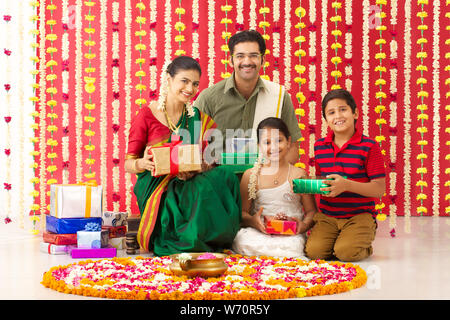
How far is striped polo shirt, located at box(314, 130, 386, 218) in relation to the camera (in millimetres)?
3248

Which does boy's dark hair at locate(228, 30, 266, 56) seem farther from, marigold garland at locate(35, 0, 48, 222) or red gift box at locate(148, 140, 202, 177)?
marigold garland at locate(35, 0, 48, 222)

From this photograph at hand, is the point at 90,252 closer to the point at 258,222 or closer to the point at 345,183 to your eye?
the point at 258,222

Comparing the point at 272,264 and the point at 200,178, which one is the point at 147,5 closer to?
the point at 200,178

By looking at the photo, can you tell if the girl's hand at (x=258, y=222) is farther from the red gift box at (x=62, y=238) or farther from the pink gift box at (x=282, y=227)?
the red gift box at (x=62, y=238)

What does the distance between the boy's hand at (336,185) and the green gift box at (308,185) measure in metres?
0.02

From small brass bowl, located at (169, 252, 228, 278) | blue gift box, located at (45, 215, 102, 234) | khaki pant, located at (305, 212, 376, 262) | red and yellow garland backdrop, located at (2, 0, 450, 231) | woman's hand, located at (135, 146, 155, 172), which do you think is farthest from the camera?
red and yellow garland backdrop, located at (2, 0, 450, 231)

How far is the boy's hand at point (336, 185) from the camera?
3072mm

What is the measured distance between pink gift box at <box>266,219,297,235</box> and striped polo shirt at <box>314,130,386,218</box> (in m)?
0.31

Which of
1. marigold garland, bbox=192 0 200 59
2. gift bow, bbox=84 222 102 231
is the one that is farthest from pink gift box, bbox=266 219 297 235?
marigold garland, bbox=192 0 200 59

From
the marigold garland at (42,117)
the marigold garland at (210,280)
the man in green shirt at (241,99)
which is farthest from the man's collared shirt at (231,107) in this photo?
the marigold garland at (42,117)

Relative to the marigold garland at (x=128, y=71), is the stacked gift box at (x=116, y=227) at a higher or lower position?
lower

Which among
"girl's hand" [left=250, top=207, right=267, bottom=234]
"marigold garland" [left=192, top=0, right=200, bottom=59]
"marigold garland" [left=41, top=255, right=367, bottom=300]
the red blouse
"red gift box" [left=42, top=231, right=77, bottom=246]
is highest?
"marigold garland" [left=192, top=0, right=200, bottom=59]

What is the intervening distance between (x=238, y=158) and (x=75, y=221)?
115 centimetres

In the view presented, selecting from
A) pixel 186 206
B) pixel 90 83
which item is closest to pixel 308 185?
pixel 186 206
